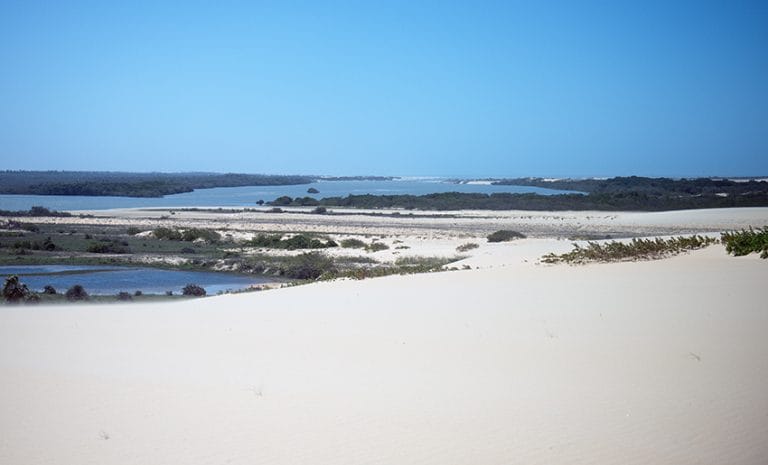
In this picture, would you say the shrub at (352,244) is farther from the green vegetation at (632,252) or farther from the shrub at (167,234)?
the green vegetation at (632,252)

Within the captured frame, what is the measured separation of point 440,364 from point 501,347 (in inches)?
38.7

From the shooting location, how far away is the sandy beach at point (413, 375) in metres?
5.26

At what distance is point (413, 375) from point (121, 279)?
63.3 feet

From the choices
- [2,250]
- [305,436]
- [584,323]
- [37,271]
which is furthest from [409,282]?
[2,250]

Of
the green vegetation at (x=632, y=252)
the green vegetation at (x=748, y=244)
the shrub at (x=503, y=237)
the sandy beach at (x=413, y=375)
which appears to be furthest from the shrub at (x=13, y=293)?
the shrub at (x=503, y=237)

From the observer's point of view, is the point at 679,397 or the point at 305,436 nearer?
the point at 305,436

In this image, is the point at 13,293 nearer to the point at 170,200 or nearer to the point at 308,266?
the point at 308,266

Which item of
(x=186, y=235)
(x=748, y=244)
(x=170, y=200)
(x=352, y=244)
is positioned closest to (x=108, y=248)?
(x=186, y=235)

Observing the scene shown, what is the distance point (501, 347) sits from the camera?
26.7ft

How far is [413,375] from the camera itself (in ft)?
23.4

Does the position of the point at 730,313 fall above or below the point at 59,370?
above

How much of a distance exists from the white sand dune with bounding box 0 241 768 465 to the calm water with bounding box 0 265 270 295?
10693mm

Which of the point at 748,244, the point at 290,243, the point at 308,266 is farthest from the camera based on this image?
the point at 290,243

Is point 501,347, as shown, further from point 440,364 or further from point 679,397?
point 679,397
